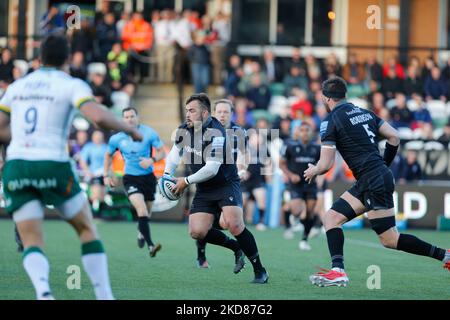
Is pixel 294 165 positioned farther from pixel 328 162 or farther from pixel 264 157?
pixel 328 162

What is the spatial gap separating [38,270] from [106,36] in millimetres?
18944

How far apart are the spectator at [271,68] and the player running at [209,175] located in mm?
15012

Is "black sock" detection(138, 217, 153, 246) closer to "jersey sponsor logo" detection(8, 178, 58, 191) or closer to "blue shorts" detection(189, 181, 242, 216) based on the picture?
"blue shorts" detection(189, 181, 242, 216)

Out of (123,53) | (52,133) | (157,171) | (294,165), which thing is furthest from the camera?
(123,53)

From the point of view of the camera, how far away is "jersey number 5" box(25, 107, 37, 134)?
8.00m

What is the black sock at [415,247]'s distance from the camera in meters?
10.7

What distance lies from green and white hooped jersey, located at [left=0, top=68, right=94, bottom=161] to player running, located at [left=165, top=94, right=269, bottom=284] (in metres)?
Answer: 3.13

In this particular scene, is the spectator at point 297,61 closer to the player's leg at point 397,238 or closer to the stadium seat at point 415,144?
the stadium seat at point 415,144

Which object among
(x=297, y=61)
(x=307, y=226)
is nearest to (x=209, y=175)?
(x=307, y=226)

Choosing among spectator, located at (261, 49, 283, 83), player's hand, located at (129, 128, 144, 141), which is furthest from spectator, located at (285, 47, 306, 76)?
player's hand, located at (129, 128, 144, 141)

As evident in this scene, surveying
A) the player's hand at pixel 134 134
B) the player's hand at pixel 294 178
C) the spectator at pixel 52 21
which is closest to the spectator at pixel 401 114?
the player's hand at pixel 294 178

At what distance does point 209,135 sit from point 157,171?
10575 mm
